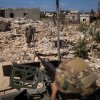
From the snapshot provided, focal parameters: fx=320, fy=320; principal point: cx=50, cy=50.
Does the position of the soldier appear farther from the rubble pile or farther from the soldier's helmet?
the rubble pile

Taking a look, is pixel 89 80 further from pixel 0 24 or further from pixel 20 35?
pixel 0 24

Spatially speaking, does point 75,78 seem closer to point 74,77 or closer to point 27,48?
point 74,77

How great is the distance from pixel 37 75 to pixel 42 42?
1454 centimetres

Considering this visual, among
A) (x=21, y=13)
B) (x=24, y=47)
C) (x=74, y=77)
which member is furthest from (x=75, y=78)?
(x=21, y=13)

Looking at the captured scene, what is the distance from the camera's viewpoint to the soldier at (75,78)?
1.48m

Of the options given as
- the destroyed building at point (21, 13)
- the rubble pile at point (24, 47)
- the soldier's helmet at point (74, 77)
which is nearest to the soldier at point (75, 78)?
the soldier's helmet at point (74, 77)

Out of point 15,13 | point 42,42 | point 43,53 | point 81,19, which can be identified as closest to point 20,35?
point 42,42

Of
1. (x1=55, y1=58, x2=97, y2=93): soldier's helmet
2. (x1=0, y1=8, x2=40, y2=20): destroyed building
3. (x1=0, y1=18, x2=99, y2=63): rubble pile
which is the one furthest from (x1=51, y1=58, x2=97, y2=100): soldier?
(x1=0, y1=8, x2=40, y2=20): destroyed building

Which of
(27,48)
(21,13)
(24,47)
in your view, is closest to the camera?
(27,48)

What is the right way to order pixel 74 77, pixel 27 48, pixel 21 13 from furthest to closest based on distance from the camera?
pixel 21 13, pixel 27 48, pixel 74 77

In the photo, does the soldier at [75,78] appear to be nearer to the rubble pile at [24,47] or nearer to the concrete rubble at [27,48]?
the concrete rubble at [27,48]

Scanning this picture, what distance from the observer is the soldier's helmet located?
1.48 metres

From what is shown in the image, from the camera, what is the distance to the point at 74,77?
1.48m

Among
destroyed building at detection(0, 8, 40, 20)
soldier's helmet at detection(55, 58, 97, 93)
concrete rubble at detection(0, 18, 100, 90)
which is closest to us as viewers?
soldier's helmet at detection(55, 58, 97, 93)
